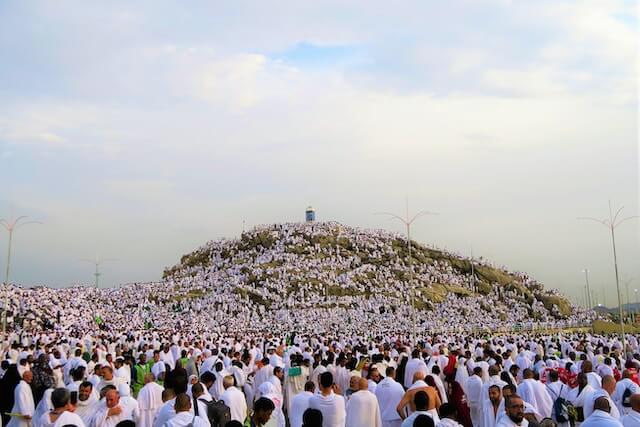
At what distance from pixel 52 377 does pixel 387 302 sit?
58.9 meters

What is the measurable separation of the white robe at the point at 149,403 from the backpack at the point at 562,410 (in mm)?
6565

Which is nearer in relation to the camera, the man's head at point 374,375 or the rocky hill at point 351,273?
the man's head at point 374,375

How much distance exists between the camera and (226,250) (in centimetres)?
10006

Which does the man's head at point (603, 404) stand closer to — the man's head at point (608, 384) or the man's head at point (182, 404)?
the man's head at point (608, 384)

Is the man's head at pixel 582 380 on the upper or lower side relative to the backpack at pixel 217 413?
lower

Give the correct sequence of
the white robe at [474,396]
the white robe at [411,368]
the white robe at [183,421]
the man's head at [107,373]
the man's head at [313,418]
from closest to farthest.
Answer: the man's head at [313,418], the white robe at [183,421], the man's head at [107,373], the white robe at [474,396], the white robe at [411,368]

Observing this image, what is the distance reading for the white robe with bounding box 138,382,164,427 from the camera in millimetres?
10273

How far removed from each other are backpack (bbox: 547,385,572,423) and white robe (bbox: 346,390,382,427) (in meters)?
3.53

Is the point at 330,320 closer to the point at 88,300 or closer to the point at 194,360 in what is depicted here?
the point at 88,300

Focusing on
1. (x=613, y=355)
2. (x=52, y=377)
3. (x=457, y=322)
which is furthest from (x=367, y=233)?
(x=52, y=377)

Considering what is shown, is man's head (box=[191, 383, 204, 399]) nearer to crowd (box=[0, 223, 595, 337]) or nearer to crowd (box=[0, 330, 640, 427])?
crowd (box=[0, 330, 640, 427])

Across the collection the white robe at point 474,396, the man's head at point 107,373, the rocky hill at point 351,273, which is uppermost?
the rocky hill at point 351,273

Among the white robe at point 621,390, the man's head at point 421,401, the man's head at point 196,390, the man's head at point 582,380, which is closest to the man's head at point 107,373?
the man's head at point 196,390

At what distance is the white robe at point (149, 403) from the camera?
33.7 feet
